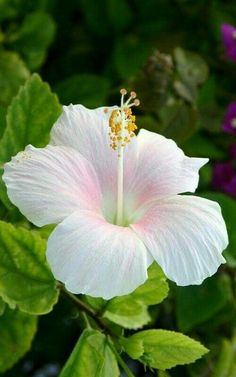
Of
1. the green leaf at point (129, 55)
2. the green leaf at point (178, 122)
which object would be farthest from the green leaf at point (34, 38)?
the green leaf at point (178, 122)

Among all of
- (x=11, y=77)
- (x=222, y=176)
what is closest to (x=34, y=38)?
(x=11, y=77)

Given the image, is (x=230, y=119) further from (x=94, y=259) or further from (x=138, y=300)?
(x=94, y=259)

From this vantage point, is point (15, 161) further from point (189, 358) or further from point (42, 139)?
point (189, 358)

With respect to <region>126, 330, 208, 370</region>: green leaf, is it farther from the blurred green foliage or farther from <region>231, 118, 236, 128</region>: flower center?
<region>231, 118, 236, 128</region>: flower center

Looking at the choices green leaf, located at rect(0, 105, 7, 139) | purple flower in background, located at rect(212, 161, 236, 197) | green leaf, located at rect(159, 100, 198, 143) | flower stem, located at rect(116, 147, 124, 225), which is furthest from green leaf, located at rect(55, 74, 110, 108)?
flower stem, located at rect(116, 147, 124, 225)

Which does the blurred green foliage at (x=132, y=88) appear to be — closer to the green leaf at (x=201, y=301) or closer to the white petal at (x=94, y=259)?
the green leaf at (x=201, y=301)

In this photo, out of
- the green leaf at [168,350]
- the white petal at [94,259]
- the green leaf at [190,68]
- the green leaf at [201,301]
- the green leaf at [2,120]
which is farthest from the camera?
the green leaf at [190,68]

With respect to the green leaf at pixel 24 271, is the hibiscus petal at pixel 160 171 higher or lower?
higher
